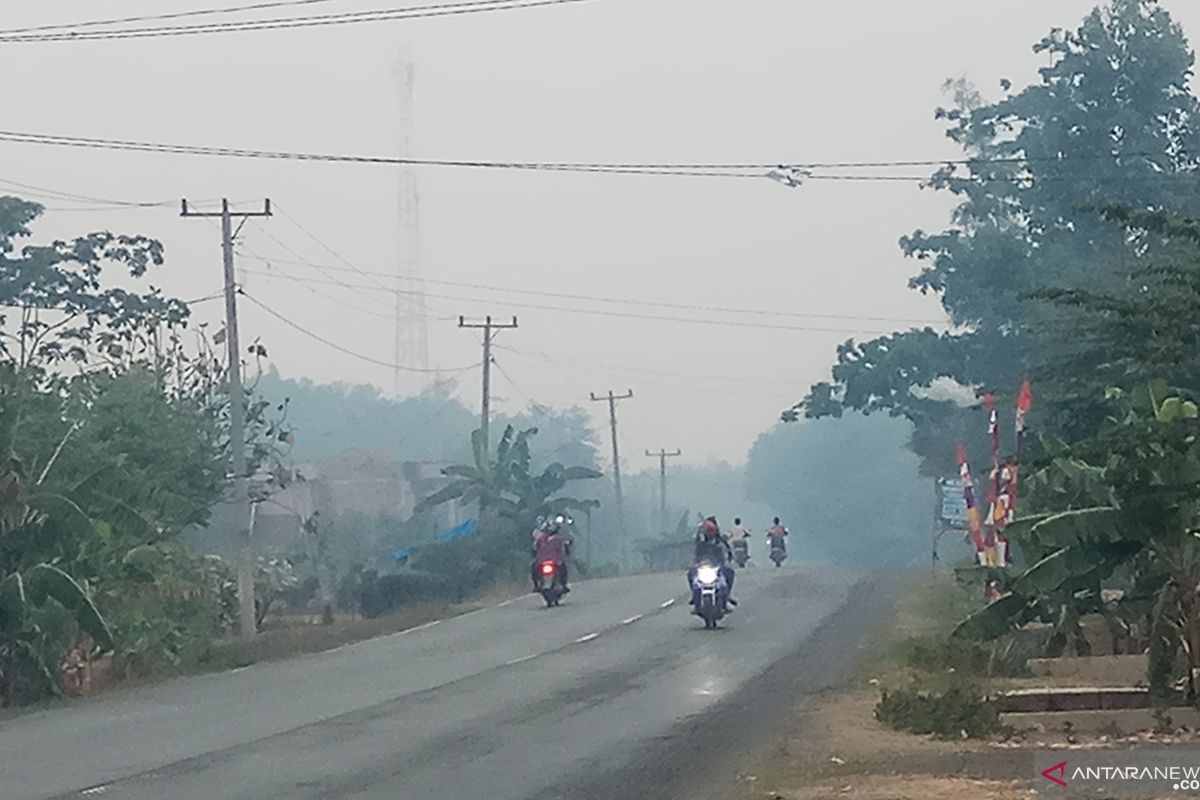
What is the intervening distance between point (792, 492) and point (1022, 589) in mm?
127623

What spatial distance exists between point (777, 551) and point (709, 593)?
27783mm

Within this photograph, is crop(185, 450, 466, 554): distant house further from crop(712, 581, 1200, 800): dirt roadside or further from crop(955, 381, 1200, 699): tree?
crop(712, 581, 1200, 800): dirt roadside

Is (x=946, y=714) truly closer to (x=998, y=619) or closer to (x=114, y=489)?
(x=998, y=619)

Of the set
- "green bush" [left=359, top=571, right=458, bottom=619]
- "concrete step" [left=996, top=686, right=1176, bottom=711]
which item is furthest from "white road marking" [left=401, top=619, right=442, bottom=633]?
"concrete step" [left=996, top=686, right=1176, bottom=711]

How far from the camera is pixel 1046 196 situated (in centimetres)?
5631

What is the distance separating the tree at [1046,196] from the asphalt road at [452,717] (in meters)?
23.2

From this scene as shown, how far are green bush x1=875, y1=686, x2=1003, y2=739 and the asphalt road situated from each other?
4.97 feet

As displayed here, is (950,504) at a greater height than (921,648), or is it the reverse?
(950,504)

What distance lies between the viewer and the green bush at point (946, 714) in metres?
16.3

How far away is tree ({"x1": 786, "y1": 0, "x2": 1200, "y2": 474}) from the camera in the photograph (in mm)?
55281

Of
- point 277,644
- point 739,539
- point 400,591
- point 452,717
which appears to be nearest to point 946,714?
point 452,717

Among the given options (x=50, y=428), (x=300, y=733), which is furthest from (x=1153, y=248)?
(x=300, y=733)

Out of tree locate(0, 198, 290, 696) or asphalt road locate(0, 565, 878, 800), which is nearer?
asphalt road locate(0, 565, 878, 800)

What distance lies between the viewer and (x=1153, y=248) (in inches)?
1697
